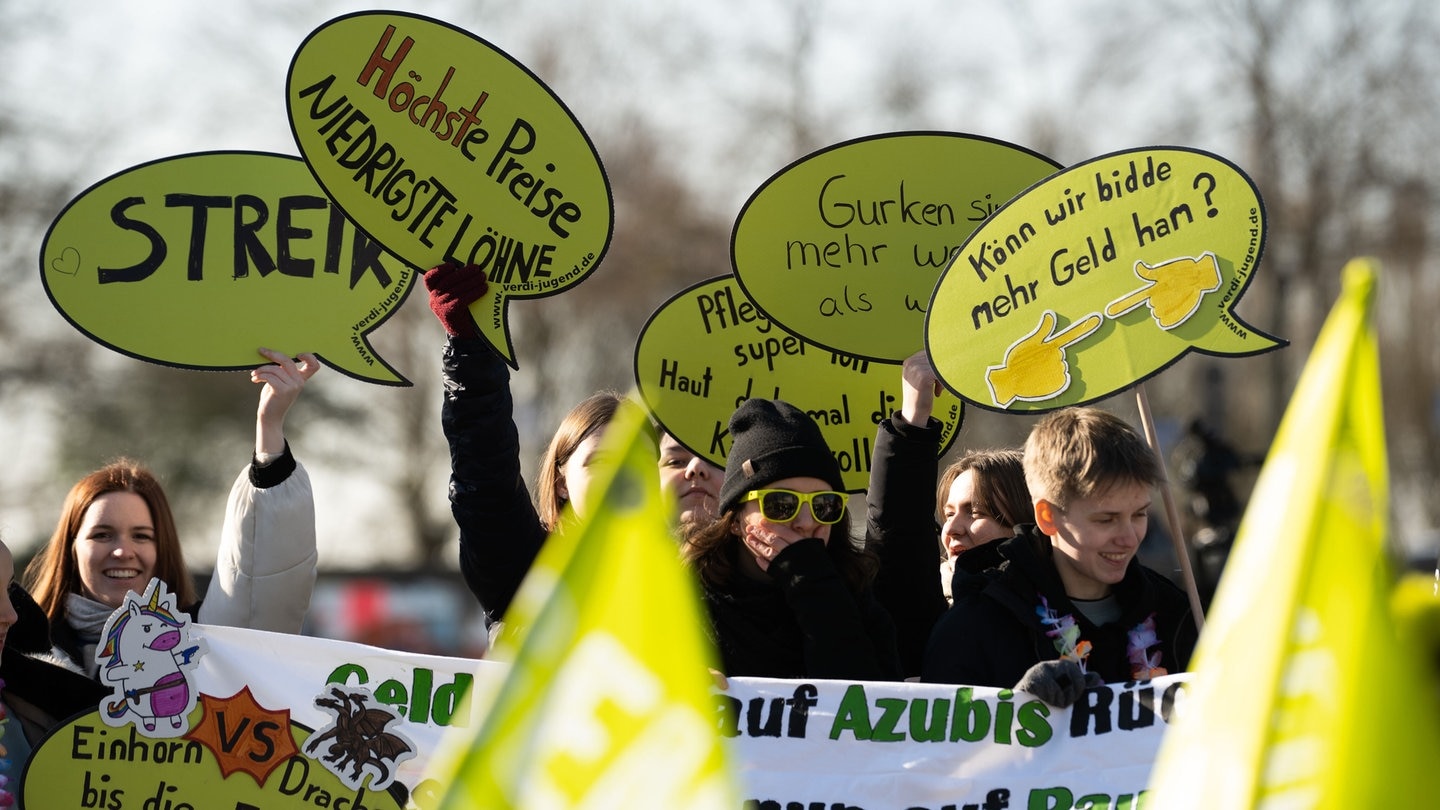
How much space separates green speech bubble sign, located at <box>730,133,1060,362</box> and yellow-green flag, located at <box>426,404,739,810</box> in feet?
9.11

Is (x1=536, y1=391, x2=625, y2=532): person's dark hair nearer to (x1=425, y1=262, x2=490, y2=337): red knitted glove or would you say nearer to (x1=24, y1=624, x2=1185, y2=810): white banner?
(x1=425, y1=262, x2=490, y2=337): red knitted glove

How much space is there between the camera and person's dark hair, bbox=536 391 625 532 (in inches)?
155

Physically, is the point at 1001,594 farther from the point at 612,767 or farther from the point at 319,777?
the point at 612,767

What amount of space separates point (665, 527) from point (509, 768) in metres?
0.26

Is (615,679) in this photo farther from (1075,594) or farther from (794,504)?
(1075,594)

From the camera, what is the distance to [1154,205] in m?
3.88

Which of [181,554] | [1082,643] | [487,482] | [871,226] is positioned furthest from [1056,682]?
[181,554]

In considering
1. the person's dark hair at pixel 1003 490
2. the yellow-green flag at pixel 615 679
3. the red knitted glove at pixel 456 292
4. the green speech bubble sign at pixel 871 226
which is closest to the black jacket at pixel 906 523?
the person's dark hair at pixel 1003 490

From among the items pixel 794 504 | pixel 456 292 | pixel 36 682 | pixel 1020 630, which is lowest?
pixel 36 682

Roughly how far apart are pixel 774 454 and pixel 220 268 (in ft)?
4.91

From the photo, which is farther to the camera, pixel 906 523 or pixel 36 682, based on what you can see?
pixel 906 523

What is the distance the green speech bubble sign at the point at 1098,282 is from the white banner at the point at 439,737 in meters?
0.77

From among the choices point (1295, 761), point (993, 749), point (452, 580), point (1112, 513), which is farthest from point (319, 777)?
point (452, 580)

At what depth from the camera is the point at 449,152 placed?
3.94 m
